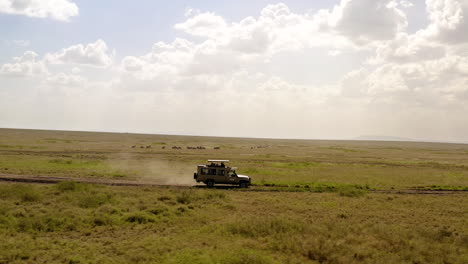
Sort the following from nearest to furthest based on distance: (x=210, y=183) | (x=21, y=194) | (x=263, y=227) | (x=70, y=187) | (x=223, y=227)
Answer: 1. (x=263, y=227)
2. (x=223, y=227)
3. (x=21, y=194)
4. (x=70, y=187)
5. (x=210, y=183)

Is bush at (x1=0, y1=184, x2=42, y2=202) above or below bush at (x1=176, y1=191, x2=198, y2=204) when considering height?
above

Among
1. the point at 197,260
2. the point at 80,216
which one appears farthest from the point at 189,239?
the point at 80,216

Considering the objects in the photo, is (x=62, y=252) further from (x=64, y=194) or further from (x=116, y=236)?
(x=64, y=194)

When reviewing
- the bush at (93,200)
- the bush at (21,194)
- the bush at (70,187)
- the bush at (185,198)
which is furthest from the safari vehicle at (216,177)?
the bush at (21,194)

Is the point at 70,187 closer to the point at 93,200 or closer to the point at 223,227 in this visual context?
the point at 93,200

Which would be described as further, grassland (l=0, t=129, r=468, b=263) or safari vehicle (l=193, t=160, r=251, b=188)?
safari vehicle (l=193, t=160, r=251, b=188)

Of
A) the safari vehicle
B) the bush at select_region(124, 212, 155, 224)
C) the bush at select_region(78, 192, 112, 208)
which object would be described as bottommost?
the bush at select_region(124, 212, 155, 224)

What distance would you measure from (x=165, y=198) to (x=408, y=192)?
22042 millimetres

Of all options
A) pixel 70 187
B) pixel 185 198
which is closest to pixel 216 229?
pixel 185 198

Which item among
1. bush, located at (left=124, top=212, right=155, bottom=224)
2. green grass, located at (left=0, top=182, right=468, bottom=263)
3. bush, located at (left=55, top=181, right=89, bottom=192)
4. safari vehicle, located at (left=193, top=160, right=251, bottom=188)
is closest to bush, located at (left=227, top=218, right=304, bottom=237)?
green grass, located at (left=0, top=182, right=468, bottom=263)

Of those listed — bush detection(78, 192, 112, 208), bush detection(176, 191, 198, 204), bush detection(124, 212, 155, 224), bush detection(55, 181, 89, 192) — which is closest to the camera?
bush detection(124, 212, 155, 224)

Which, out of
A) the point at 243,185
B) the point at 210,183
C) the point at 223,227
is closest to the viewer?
the point at 223,227

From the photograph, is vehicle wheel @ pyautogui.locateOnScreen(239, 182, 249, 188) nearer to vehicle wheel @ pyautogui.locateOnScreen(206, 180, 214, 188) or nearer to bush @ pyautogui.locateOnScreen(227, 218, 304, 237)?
vehicle wheel @ pyautogui.locateOnScreen(206, 180, 214, 188)

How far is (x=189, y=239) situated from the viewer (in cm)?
1513
